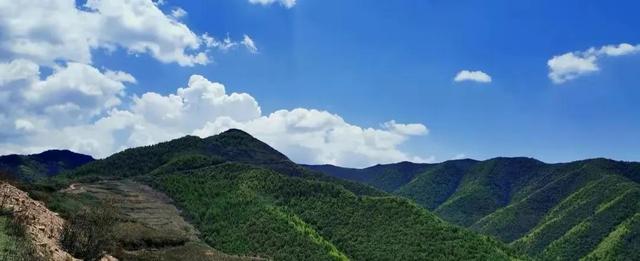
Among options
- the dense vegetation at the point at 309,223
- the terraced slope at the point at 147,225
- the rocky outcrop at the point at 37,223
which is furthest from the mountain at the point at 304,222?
the rocky outcrop at the point at 37,223

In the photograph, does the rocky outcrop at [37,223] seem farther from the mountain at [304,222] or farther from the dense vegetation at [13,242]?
the mountain at [304,222]

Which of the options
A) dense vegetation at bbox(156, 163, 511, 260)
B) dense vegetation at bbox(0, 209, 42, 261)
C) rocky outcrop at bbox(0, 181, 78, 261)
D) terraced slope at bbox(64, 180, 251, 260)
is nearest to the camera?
dense vegetation at bbox(0, 209, 42, 261)

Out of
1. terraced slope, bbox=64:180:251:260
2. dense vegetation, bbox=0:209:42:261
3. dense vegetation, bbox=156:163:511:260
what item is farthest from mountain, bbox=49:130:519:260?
dense vegetation, bbox=0:209:42:261

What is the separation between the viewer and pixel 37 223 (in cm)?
4066

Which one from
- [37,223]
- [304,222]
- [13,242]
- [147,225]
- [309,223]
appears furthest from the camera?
[309,223]

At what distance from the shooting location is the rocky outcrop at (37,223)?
34812mm

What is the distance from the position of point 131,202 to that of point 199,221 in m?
16.6

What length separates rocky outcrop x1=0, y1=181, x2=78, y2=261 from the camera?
3481 cm

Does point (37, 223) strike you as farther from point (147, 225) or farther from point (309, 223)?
point (309, 223)

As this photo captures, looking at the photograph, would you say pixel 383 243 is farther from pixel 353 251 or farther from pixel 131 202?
pixel 131 202

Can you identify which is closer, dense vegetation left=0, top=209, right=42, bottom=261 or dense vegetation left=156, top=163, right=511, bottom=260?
dense vegetation left=0, top=209, right=42, bottom=261

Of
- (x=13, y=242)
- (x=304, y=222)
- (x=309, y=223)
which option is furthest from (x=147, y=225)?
(x=309, y=223)

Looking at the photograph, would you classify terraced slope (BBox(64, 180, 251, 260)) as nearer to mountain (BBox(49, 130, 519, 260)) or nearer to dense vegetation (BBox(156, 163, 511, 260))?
mountain (BBox(49, 130, 519, 260))

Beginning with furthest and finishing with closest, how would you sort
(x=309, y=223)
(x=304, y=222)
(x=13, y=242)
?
(x=309, y=223)
(x=304, y=222)
(x=13, y=242)
